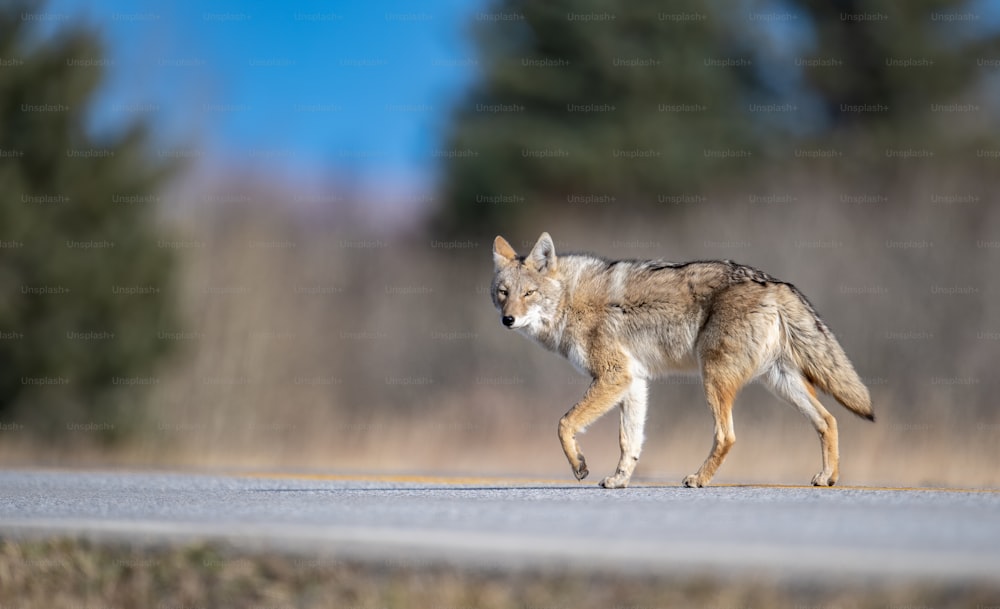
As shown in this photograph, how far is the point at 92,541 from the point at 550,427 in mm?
13986

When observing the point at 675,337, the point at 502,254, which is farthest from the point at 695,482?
the point at 502,254

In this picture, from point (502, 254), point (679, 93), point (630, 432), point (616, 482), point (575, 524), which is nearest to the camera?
point (575, 524)

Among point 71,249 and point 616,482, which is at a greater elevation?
point 71,249

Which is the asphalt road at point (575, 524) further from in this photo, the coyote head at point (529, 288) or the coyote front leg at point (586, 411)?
the coyote head at point (529, 288)

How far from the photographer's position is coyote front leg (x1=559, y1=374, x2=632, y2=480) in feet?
32.1

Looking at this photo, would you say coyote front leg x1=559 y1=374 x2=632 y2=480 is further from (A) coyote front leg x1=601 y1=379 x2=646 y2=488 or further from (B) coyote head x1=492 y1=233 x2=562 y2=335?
(B) coyote head x1=492 y1=233 x2=562 y2=335

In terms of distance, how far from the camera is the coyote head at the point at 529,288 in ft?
36.3

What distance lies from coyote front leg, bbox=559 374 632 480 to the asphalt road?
25cm

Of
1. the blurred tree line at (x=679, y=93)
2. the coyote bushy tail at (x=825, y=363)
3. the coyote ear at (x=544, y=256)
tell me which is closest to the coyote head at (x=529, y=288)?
the coyote ear at (x=544, y=256)

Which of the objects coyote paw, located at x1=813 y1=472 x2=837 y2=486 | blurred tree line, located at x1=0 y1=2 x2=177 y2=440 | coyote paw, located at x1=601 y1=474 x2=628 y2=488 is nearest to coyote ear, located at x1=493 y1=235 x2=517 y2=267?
coyote paw, located at x1=601 y1=474 x2=628 y2=488

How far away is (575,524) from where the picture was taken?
708cm

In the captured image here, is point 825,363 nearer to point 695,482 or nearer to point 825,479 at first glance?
point 825,479

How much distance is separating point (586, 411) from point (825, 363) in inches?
72.4

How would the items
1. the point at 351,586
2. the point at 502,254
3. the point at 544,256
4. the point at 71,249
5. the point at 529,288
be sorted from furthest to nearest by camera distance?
the point at 71,249 → the point at 502,254 → the point at 544,256 → the point at 529,288 → the point at 351,586
